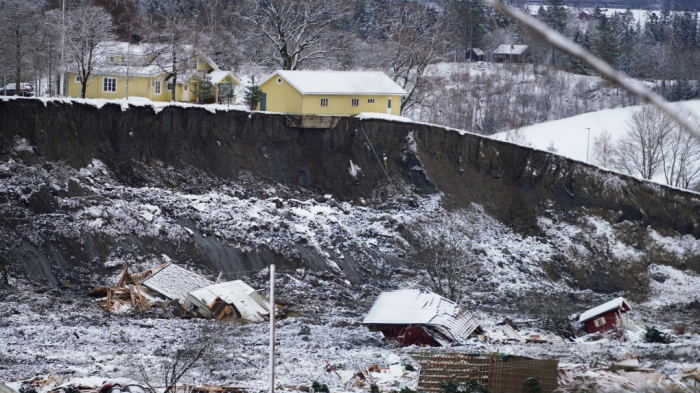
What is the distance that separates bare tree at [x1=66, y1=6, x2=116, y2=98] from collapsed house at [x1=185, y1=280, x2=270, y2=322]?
55.8 feet

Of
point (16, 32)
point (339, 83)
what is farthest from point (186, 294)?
point (339, 83)

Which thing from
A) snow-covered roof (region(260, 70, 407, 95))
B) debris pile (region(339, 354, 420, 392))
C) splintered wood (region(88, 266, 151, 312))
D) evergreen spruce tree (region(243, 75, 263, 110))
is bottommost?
debris pile (region(339, 354, 420, 392))

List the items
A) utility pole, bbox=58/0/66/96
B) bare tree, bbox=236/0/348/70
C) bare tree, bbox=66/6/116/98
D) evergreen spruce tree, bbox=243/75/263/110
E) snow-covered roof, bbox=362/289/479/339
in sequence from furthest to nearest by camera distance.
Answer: bare tree, bbox=236/0/348/70
evergreen spruce tree, bbox=243/75/263/110
bare tree, bbox=66/6/116/98
utility pole, bbox=58/0/66/96
snow-covered roof, bbox=362/289/479/339

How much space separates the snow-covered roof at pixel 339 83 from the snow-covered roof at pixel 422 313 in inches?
641

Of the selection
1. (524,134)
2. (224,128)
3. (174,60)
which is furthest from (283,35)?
(524,134)

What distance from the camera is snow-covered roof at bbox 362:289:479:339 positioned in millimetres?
26938

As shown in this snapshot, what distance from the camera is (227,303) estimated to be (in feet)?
90.7

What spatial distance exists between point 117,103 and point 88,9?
9012mm

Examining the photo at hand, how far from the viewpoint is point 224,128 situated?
39.6 meters

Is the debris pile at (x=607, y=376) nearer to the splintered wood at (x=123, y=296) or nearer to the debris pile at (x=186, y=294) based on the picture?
the debris pile at (x=186, y=294)

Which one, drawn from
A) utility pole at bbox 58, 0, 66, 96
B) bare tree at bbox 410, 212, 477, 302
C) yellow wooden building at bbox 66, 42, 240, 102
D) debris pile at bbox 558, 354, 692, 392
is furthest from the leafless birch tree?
debris pile at bbox 558, 354, 692, 392

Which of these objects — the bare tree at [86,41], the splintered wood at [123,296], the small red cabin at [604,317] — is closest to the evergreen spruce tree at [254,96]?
the bare tree at [86,41]

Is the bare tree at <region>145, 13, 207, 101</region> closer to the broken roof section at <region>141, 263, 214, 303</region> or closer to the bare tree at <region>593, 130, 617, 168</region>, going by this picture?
the broken roof section at <region>141, 263, 214, 303</region>

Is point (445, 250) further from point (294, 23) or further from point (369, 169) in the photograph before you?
point (294, 23)
